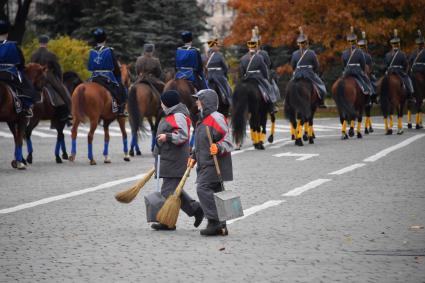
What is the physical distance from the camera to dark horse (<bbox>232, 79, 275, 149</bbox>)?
2309 cm

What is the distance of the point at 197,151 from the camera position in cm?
1166

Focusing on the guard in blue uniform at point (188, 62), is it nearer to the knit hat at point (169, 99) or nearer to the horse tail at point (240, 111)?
the horse tail at point (240, 111)

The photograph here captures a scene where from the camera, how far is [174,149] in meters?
12.1

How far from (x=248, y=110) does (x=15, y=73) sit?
5902mm

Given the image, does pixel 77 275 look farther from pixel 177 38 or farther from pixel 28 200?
pixel 177 38

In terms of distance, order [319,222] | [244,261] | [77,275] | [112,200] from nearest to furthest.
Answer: [77,275], [244,261], [319,222], [112,200]

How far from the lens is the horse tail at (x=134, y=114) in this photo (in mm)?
21859

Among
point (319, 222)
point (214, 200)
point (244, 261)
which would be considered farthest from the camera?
point (319, 222)

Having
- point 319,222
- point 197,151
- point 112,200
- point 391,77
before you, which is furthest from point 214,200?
point 391,77

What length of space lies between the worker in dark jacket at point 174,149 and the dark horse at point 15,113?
26.6 ft

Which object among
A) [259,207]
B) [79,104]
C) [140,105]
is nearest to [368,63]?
[140,105]

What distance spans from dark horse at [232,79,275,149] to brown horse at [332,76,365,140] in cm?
333

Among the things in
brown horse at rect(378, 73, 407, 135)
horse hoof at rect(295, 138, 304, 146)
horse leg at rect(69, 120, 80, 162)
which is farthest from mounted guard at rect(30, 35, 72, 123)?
brown horse at rect(378, 73, 407, 135)

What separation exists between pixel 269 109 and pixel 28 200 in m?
11.0
